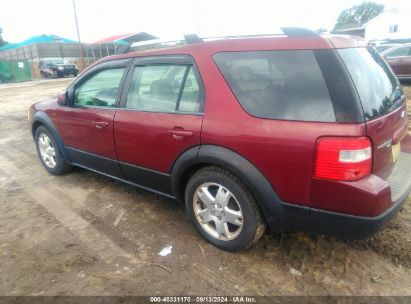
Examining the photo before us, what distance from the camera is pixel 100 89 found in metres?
3.97

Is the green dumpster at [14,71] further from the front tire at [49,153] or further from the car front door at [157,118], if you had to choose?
the car front door at [157,118]

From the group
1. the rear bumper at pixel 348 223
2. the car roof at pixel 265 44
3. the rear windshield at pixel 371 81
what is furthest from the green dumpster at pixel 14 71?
the rear bumper at pixel 348 223

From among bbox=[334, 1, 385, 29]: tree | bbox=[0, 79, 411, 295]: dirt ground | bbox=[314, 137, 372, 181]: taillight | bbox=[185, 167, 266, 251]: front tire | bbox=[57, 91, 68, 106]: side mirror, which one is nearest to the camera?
bbox=[314, 137, 372, 181]: taillight

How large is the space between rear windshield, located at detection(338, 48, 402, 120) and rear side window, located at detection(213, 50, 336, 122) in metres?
0.22

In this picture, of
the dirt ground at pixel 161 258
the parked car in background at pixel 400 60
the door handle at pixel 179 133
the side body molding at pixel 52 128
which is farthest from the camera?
the parked car in background at pixel 400 60

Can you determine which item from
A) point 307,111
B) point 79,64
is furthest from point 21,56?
point 307,111

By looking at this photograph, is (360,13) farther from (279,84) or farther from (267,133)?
(267,133)

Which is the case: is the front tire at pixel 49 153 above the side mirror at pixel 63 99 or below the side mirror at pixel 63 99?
below

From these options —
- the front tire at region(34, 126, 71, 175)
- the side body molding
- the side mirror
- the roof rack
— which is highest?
the roof rack

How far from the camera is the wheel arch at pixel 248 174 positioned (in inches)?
101

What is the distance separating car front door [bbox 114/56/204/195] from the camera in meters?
2.96

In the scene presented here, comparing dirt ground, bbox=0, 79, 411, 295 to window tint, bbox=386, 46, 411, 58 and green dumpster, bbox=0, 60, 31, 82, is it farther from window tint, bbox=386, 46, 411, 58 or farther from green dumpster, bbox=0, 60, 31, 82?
green dumpster, bbox=0, 60, 31, 82

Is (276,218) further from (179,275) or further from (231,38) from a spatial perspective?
(231,38)

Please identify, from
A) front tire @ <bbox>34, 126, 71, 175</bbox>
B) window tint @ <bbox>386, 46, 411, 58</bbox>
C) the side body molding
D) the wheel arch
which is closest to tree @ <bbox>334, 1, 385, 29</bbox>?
window tint @ <bbox>386, 46, 411, 58</bbox>
